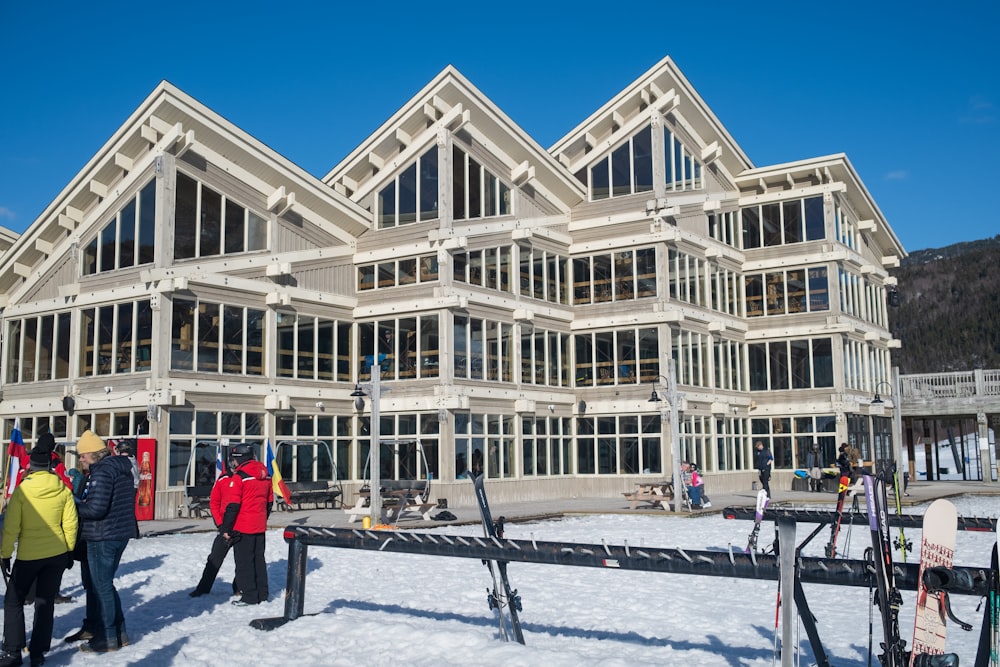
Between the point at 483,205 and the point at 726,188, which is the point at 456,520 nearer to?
the point at 483,205

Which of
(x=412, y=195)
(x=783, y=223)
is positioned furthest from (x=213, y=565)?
(x=783, y=223)

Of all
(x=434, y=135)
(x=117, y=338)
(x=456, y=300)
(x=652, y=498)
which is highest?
(x=434, y=135)

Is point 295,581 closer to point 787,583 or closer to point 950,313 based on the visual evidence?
Result: point 787,583

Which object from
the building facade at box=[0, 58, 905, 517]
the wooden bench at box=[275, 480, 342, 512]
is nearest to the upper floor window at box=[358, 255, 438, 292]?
the building facade at box=[0, 58, 905, 517]

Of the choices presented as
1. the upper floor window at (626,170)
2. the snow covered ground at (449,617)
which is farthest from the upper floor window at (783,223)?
the snow covered ground at (449,617)

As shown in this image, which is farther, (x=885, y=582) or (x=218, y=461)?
(x=218, y=461)

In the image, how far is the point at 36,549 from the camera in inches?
295

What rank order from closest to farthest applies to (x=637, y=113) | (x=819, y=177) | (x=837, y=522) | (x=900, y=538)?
(x=837, y=522) → (x=900, y=538) → (x=637, y=113) → (x=819, y=177)

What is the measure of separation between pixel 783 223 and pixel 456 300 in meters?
15.6

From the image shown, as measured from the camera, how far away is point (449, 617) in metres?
9.54

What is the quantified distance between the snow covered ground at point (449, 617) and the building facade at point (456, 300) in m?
7.29

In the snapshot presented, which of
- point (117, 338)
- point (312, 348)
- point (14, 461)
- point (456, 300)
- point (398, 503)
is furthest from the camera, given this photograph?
point (312, 348)

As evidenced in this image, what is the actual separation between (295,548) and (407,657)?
198 cm

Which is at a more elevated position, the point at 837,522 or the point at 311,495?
the point at 837,522
